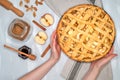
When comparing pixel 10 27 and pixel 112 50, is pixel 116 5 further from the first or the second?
pixel 10 27

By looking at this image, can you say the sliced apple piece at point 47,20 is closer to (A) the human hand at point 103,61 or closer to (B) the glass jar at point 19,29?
(B) the glass jar at point 19,29

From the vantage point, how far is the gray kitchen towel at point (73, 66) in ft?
4.10

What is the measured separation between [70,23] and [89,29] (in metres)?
0.07

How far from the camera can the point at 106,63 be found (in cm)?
125

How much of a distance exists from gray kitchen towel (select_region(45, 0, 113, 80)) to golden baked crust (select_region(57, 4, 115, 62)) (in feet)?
0.41

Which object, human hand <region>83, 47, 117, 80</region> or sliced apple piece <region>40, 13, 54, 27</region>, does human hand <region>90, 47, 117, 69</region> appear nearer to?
human hand <region>83, 47, 117, 80</region>

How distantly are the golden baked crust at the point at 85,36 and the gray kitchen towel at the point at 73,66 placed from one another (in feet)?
0.41

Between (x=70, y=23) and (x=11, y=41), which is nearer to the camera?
(x=70, y=23)

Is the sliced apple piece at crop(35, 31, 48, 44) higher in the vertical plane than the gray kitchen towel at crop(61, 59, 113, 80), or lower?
higher

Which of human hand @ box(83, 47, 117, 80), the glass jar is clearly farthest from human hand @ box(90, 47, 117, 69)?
the glass jar

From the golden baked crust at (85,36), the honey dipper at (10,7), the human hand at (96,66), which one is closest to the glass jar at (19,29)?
the honey dipper at (10,7)

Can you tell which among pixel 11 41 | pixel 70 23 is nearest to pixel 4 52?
pixel 11 41

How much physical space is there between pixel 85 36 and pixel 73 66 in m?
0.17

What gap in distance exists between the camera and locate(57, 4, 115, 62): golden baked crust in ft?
3.70
